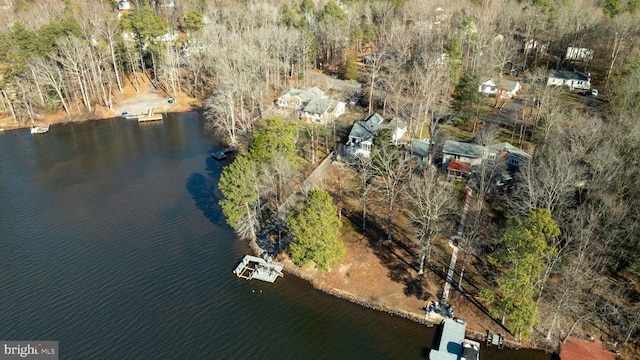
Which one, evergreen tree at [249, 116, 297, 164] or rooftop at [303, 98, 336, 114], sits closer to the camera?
evergreen tree at [249, 116, 297, 164]

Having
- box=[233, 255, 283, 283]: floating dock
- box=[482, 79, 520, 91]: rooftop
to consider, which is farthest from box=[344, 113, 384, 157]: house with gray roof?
box=[482, 79, 520, 91]: rooftop

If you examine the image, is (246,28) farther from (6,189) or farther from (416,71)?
(6,189)

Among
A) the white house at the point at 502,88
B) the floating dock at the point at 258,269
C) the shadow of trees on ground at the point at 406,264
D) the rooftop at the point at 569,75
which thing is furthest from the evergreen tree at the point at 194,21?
the rooftop at the point at 569,75

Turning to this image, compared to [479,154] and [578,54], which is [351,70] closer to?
[479,154]

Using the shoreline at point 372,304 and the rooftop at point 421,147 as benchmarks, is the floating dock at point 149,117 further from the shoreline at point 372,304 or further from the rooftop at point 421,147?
the rooftop at point 421,147

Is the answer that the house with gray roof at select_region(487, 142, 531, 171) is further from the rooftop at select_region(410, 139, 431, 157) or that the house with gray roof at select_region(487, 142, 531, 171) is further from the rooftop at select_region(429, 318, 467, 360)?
the rooftop at select_region(429, 318, 467, 360)
